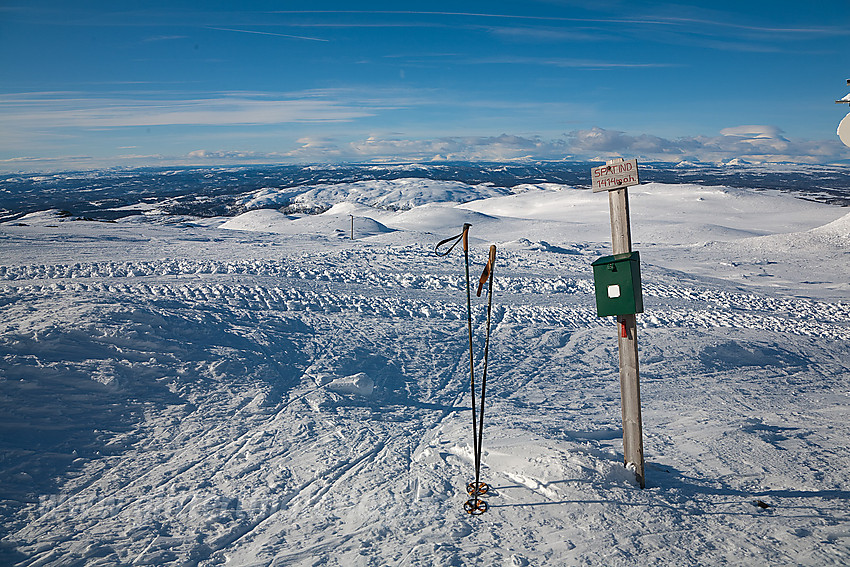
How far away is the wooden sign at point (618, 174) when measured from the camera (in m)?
3.96

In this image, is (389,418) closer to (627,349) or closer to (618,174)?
(627,349)

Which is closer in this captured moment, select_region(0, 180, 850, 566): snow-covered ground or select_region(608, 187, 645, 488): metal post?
select_region(0, 180, 850, 566): snow-covered ground

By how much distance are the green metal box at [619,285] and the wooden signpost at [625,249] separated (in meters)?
0.08

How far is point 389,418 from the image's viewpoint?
6.12 m

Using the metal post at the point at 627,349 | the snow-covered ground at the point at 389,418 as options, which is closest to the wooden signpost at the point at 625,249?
the metal post at the point at 627,349

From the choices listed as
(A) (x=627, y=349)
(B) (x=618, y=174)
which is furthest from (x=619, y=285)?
(B) (x=618, y=174)

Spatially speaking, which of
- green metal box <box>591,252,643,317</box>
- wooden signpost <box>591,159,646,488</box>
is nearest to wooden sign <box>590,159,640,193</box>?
wooden signpost <box>591,159,646,488</box>

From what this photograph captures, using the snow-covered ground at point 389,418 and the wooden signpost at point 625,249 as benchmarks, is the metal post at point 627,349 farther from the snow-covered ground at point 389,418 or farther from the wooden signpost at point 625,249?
the snow-covered ground at point 389,418

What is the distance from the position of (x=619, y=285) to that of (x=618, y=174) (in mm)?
789

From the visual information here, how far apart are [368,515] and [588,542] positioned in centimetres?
152

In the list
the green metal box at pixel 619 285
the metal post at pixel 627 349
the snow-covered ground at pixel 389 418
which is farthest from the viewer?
the metal post at pixel 627 349

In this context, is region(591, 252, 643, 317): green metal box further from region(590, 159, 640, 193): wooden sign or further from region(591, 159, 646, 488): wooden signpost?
region(590, 159, 640, 193): wooden sign

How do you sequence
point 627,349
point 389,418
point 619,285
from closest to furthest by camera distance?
point 619,285
point 627,349
point 389,418

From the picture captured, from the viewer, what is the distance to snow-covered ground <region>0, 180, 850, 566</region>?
3785 mm
